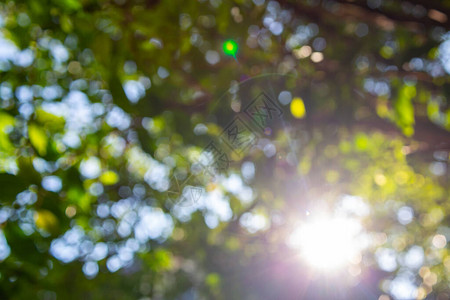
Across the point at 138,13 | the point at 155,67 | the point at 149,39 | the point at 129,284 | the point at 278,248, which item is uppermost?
the point at 138,13

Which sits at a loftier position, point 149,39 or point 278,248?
point 149,39

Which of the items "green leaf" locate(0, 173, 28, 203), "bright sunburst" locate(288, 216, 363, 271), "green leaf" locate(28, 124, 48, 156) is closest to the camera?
"green leaf" locate(0, 173, 28, 203)

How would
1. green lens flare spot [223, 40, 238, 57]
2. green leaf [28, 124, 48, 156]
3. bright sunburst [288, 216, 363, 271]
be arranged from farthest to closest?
bright sunburst [288, 216, 363, 271] → green lens flare spot [223, 40, 238, 57] → green leaf [28, 124, 48, 156]

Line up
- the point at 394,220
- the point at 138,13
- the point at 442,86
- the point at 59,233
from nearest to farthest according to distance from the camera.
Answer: the point at 59,233 < the point at 138,13 < the point at 442,86 < the point at 394,220

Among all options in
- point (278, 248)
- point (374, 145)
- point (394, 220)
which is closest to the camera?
point (374, 145)

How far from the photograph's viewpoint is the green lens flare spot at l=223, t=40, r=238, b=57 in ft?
8.16

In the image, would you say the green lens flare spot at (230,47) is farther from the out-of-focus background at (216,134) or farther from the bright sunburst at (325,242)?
the bright sunburst at (325,242)

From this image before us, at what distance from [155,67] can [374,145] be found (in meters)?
2.72

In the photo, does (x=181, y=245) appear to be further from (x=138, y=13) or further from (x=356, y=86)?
(x=138, y=13)

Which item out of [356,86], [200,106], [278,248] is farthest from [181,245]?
[356,86]

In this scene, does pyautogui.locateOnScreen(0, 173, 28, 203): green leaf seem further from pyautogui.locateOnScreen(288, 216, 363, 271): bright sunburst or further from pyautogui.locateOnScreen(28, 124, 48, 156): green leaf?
pyautogui.locateOnScreen(288, 216, 363, 271): bright sunburst

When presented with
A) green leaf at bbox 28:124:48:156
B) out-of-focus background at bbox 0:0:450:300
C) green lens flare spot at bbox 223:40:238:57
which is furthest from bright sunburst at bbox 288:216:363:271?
green leaf at bbox 28:124:48:156

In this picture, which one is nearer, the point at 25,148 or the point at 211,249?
the point at 25,148

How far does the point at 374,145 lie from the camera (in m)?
3.93
